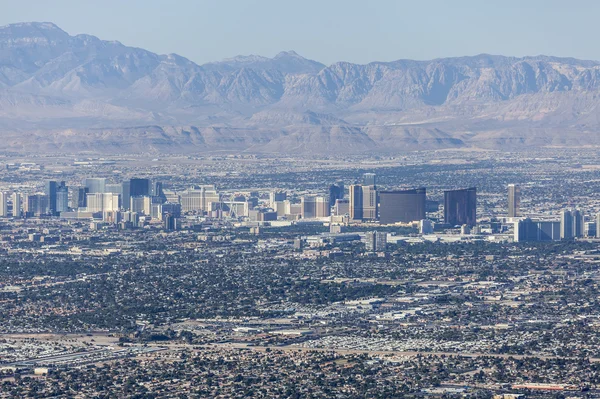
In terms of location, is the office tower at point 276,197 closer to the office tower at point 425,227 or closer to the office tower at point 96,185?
the office tower at point 96,185

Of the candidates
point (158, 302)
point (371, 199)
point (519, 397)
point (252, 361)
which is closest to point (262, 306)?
point (158, 302)

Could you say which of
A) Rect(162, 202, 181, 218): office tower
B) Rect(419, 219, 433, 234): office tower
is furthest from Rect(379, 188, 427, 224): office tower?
Rect(162, 202, 181, 218): office tower

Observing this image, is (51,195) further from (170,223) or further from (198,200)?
(170,223)

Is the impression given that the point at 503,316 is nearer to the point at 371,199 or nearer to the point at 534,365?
the point at 534,365

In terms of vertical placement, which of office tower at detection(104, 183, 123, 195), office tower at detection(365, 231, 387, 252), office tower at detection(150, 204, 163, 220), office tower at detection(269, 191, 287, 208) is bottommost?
office tower at detection(365, 231, 387, 252)

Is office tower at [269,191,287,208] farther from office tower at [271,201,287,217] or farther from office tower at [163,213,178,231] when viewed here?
office tower at [163,213,178,231]

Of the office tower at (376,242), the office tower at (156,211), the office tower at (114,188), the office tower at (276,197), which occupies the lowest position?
the office tower at (376,242)

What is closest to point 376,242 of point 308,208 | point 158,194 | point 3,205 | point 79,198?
point 308,208

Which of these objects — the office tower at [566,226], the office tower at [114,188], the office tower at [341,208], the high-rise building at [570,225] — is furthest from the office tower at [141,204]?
the office tower at [566,226]
